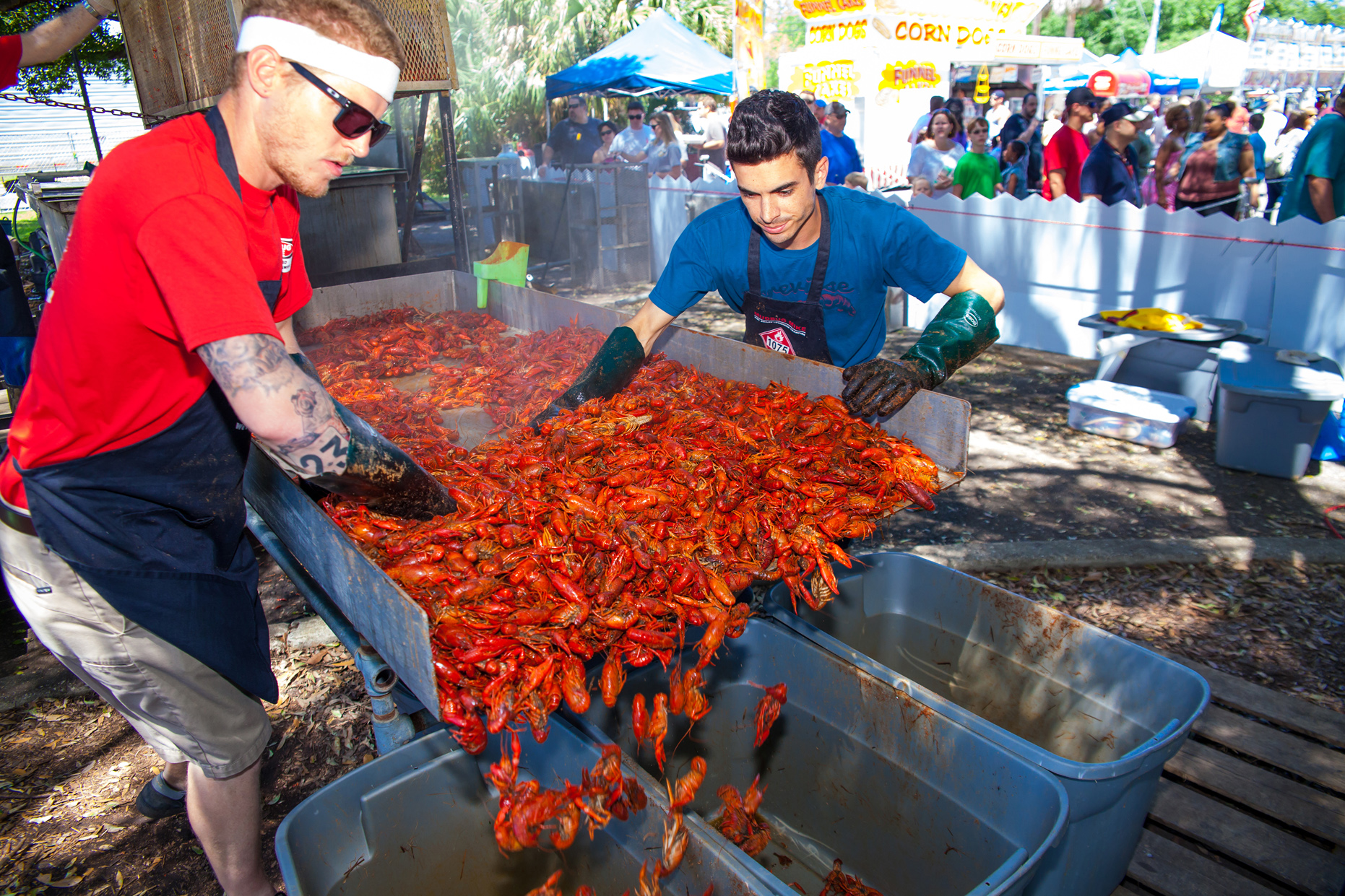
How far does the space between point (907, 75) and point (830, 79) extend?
4.88 ft

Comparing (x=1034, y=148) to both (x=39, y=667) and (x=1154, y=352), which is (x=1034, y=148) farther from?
(x=39, y=667)

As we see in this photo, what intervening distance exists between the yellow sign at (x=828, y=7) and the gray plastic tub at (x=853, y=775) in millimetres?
14889

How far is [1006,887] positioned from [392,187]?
313 inches

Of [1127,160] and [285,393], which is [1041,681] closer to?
[285,393]

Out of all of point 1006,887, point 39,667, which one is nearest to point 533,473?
point 1006,887

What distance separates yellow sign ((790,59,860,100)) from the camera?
14453 millimetres

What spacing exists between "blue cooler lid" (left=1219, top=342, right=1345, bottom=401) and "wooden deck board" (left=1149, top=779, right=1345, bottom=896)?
411cm

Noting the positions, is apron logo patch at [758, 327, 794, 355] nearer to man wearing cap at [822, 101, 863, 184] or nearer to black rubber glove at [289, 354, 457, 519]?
black rubber glove at [289, 354, 457, 519]

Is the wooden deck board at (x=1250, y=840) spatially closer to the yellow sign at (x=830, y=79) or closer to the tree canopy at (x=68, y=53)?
the yellow sign at (x=830, y=79)

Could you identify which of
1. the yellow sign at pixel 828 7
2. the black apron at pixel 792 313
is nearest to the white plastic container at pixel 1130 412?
the black apron at pixel 792 313

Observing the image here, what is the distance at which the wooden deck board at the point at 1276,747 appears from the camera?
9.38 feet

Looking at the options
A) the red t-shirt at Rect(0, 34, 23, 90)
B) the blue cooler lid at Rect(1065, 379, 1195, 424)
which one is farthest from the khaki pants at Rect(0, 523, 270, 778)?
the blue cooler lid at Rect(1065, 379, 1195, 424)

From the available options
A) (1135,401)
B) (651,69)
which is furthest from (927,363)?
(651,69)

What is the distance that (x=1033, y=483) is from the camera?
600cm
